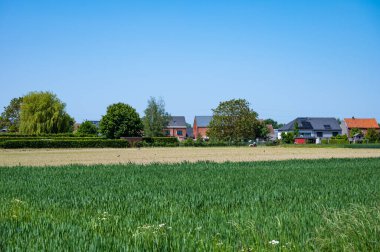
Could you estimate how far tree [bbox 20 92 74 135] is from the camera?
79188 mm

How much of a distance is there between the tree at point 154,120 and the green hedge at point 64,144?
30377 millimetres

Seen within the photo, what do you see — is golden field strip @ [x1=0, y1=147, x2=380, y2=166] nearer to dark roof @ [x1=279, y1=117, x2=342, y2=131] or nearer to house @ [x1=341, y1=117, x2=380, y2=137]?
dark roof @ [x1=279, y1=117, x2=342, y2=131]

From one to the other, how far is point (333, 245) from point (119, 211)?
5.48 meters

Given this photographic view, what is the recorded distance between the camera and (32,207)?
1093 cm

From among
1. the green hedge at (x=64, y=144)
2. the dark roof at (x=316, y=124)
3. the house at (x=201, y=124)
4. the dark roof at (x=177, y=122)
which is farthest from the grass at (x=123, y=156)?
the dark roof at (x=177, y=122)

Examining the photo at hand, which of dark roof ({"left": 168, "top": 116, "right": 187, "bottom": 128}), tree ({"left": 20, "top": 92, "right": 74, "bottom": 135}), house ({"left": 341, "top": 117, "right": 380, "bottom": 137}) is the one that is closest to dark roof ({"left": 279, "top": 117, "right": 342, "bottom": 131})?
house ({"left": 341, "top": 117, "right": 380, "bottom": 137})

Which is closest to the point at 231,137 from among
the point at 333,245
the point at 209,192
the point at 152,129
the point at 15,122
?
the point at 152,129

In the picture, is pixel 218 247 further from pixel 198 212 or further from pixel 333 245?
pixel 198 212

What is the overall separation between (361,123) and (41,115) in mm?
101324

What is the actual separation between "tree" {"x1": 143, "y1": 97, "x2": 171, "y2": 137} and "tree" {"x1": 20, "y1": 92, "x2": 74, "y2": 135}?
22.6 m

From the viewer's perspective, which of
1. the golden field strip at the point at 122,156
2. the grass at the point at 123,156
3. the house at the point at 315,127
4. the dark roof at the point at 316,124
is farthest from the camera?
the dark roof at the point at 316,124

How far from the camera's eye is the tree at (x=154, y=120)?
100250 mm

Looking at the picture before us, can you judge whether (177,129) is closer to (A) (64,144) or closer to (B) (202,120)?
(B) (202,120)

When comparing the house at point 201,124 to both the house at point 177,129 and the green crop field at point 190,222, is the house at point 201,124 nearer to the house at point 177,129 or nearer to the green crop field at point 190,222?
the house at point 177,129
